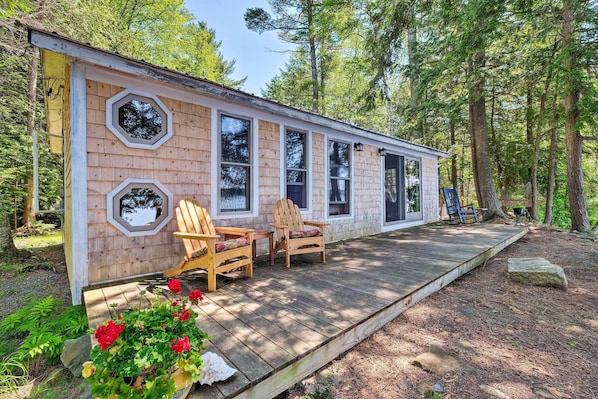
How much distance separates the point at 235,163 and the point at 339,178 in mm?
2457

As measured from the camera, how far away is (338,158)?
Answer: 5711 mm

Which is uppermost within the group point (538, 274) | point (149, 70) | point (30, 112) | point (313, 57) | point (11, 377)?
point (313, 57)

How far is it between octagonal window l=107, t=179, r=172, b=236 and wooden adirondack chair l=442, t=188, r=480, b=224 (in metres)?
7.73

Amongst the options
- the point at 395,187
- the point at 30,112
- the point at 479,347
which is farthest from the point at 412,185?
the point at 30,112

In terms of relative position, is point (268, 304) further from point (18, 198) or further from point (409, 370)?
point (18, 198)

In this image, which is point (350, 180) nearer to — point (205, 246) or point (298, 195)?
point (298, 195)

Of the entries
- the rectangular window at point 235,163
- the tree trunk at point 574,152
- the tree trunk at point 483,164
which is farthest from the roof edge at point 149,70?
the tree trunk at point 483,164

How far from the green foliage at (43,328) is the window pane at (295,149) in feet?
11.3

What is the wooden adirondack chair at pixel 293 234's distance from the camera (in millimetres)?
3624

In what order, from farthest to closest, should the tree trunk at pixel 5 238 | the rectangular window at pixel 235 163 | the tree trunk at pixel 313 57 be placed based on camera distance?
the tree trunk at pixel 313 57
the tree trunk at pixel 5 238
the rectangular window at pixel 235 163

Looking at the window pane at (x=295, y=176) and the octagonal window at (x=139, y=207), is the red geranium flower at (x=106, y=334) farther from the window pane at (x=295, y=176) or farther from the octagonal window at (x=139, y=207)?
the window pane at (x=295, y=176)

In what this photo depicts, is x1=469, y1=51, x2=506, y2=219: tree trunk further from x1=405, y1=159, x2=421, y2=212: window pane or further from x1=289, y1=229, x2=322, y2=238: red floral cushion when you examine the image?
x1=289, y1=229, x2=322, y2=238: red floral cushion

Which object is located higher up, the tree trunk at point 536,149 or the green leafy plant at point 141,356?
the tree trunk at point 536,149

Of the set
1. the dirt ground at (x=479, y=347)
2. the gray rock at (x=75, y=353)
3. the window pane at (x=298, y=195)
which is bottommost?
the dirt ground at (x=479, y=347)
